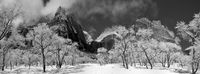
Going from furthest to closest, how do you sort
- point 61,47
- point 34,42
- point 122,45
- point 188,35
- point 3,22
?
point 61,47 < point 122,45 < point 34,42 < point 188,35 < point 3,22

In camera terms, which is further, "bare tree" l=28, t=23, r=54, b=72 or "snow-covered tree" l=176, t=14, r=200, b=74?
"bare tree" l=28, t=23, r=54, b=72

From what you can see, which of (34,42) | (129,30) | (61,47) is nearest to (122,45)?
(129,30)

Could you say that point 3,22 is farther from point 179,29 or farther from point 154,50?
point 154,50

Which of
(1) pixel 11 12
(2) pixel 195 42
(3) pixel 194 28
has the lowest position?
(2) pixel 195 42

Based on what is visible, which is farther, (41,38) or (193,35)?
(41,38)

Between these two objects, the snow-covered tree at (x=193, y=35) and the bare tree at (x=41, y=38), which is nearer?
the snow-covered tree at (x=193, y=35)

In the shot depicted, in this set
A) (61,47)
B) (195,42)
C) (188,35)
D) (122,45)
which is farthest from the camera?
(61,47)

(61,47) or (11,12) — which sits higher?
(11,12)

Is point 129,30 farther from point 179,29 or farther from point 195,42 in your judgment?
point 195,42

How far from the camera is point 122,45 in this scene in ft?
199

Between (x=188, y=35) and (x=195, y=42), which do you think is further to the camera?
(x=188, y=35)

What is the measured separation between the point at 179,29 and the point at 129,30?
19.7 metres

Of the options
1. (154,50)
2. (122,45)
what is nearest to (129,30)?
(122,45)

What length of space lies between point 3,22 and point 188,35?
119 ft
